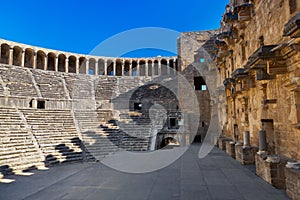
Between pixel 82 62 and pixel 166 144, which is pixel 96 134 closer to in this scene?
pixel 166 144

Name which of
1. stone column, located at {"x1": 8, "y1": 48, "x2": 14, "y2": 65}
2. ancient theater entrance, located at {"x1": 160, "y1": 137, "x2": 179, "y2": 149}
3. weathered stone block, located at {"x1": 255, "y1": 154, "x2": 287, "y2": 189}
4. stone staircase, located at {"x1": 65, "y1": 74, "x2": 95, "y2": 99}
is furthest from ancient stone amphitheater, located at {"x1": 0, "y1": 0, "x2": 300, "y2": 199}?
ancient theater entrance, located at {"x1": 160, "y1": 137, "x2": 179, "y2": 149}

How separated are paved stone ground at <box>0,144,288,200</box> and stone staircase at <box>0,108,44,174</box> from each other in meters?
0.98

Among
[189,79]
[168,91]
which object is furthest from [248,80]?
[168,91]

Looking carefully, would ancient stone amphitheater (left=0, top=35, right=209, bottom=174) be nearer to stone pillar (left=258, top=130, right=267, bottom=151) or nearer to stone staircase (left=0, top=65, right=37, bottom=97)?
stone staircase (left=0, top=65, right=37, bottom=97)

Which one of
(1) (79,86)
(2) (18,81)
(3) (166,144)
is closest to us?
(3) (166,144)

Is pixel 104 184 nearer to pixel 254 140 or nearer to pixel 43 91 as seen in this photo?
pixel 254 140

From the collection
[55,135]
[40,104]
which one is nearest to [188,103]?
[55,135]

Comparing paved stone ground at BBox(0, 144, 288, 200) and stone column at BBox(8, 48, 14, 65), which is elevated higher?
stone column at BBox(8, 48, 14, 65)

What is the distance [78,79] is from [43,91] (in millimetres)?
6201

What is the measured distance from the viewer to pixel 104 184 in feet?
22.6

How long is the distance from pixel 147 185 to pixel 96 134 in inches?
329

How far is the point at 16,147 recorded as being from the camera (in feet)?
33.1

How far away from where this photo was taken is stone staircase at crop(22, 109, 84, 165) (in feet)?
35.6

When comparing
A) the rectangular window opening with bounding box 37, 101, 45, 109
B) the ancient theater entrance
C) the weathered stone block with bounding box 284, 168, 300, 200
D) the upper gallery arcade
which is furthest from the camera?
the upper gallery arcade
